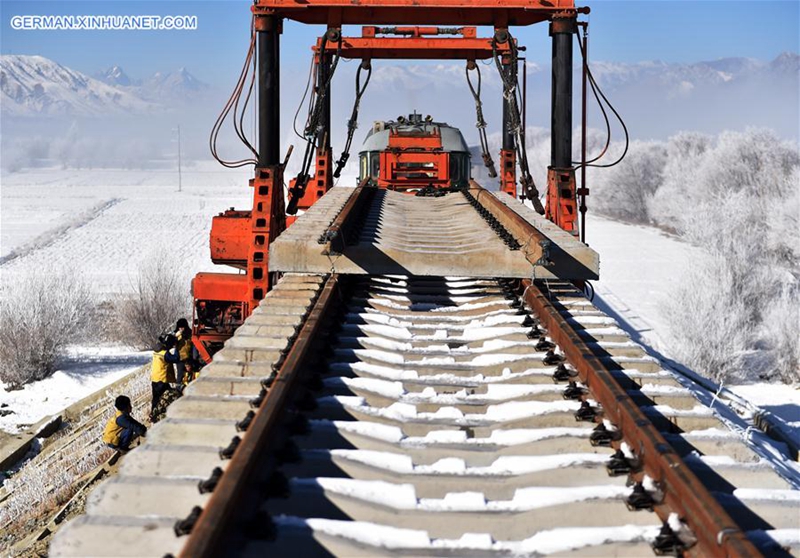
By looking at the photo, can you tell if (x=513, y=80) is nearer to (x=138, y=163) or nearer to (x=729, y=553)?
(x=729, y=553)

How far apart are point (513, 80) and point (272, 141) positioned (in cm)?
319

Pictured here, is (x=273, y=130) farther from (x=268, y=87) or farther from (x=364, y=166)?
(x=364, y=166)

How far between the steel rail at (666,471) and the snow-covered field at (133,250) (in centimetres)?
1312

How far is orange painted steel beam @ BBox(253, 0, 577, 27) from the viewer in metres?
9.47

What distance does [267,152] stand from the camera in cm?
928

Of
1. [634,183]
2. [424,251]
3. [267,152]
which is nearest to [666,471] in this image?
[424,251]

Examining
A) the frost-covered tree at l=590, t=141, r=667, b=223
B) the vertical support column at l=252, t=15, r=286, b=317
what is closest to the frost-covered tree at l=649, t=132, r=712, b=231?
the frost-covered tree at l=590, t=141, r=667, b=223

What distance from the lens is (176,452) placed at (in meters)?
3.66

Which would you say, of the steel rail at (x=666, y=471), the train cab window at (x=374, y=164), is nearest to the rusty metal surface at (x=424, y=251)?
the steel rail at (x=666, y=471)

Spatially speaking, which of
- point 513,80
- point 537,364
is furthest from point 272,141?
point 537,364

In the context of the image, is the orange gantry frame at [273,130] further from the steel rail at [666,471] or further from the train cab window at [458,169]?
the steel rail at [666,471]

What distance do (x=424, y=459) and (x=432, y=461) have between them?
40 mm

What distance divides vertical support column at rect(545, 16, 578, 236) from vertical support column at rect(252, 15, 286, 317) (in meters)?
3.05

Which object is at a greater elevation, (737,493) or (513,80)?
(513,80)
